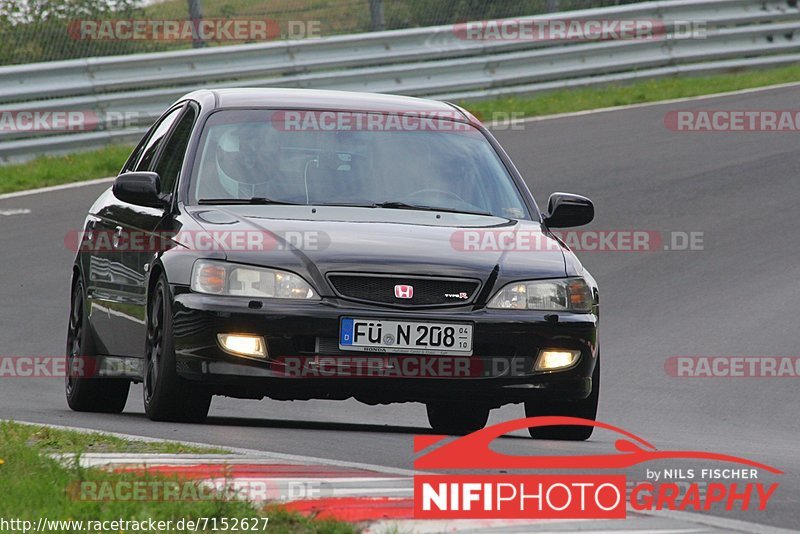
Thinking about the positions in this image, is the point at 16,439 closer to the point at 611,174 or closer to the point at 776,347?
the point at 776,347

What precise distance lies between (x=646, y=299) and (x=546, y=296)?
18.1 ft

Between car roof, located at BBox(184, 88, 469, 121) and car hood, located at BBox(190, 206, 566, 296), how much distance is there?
878 mm

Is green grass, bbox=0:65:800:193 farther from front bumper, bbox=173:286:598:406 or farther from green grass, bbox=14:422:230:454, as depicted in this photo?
green grass, bbox=14:422:230:454

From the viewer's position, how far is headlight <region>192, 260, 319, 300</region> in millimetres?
6992

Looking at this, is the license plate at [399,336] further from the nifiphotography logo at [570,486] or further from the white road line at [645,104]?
the white road line at [645,104]

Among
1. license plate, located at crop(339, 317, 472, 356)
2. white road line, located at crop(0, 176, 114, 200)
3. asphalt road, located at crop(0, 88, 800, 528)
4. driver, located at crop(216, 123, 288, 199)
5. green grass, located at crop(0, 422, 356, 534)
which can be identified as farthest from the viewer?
white road line, located at crop(0, 176, 114, 200)

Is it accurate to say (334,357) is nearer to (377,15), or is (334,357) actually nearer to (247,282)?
(247,282)

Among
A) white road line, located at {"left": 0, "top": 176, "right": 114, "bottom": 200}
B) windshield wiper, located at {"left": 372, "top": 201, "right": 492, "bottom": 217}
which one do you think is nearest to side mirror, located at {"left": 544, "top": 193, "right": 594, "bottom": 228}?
windshield wiper, located at {"left": 372, "top": 201, "right": 492, "bottom": 217}

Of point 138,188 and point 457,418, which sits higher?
point 138,188

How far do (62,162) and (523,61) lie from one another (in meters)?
6.34

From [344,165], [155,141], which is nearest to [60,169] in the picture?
[155,141]

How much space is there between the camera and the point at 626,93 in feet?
69.5

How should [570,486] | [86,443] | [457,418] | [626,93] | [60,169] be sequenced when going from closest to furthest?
[570,486]
[86,443]
[457,418]
[60,169]
[626,93]

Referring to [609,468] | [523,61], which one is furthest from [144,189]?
[523,61]
